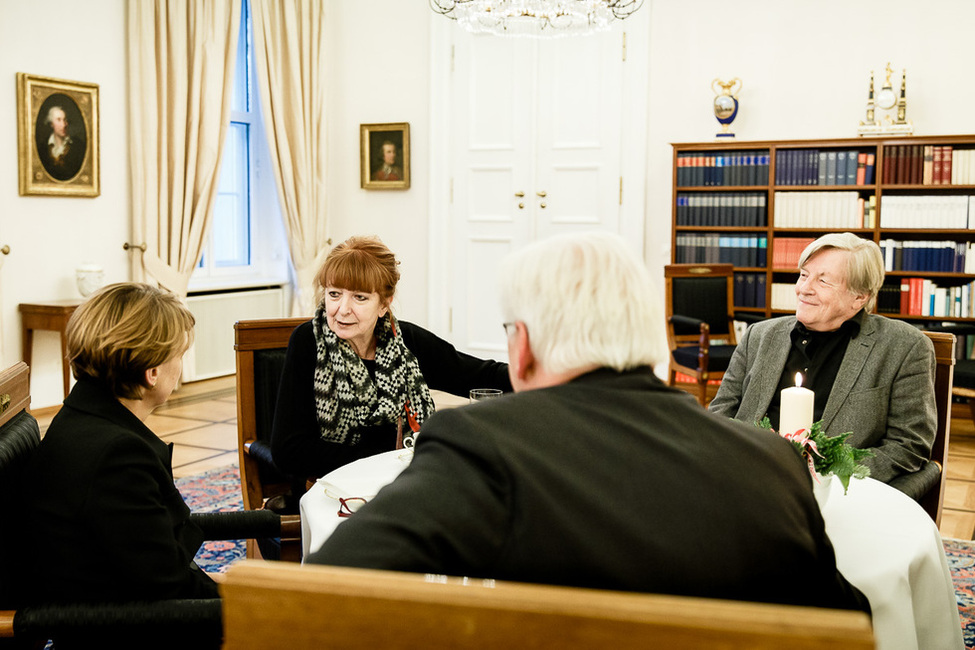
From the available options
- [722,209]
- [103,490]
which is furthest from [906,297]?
[103,490]

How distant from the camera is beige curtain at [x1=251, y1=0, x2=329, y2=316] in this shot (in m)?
7.52

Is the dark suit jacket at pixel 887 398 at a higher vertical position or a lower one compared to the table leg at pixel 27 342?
higher

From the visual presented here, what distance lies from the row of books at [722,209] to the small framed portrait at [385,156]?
2.58 m

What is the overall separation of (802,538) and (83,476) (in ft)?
3.88

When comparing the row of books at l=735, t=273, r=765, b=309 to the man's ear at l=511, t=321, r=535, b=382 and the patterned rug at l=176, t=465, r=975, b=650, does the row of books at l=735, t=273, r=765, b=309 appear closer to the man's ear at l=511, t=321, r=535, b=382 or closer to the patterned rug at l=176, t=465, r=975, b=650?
the patterned rug at l=176, t=465, r=975, b=650

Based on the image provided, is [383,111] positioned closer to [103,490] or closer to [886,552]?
[103,490]


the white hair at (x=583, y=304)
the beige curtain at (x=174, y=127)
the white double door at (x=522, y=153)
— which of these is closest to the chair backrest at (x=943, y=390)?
the white hair at (x=583, y=304)

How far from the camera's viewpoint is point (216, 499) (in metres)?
4.21

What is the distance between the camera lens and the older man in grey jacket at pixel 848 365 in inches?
99.2

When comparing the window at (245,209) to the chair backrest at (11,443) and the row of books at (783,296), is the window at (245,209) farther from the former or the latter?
the chair backrest at (11,443)

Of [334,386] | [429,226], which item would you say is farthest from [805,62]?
[334,386]

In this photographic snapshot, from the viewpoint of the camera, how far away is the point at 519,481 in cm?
A: 100

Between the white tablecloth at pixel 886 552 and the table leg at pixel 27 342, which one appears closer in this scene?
the white tablecloth at pixel 886 552

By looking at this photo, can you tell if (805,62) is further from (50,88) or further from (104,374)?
(104,374)
